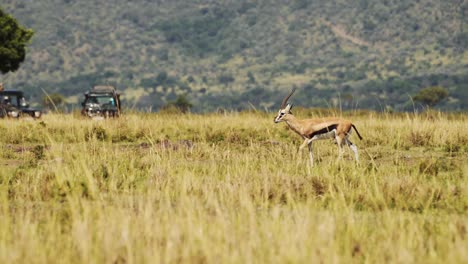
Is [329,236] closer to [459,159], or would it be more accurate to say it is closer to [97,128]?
[459,159]

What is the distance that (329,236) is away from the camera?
7.84 metres

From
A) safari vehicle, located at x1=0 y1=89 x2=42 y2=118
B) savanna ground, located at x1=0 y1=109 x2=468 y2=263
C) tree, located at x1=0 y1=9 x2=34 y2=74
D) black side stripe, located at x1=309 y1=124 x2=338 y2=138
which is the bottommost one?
safari vehicle, located at x1=0 y1=89 x2=42 y2=118

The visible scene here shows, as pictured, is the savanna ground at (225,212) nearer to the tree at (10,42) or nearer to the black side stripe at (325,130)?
the black side stripe at (325,130)

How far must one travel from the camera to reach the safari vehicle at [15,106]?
3594cm

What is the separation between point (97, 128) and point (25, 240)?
15.1 meters

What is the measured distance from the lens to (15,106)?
37.7m

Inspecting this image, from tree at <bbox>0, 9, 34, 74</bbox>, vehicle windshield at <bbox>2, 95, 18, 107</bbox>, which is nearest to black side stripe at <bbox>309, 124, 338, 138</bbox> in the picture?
vehicle windshield at <bbox>2, 95, 18, 107</bbox>

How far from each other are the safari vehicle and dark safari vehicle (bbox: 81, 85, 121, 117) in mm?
3740

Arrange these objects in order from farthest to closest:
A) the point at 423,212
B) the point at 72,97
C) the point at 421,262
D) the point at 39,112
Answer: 1. the point at 72,97
2. the point at 39,112
3. the point at 423,212
4. the point at 421,262

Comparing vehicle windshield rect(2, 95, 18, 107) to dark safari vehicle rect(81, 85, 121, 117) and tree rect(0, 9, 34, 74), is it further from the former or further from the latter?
tree rect(0, 9, 34, 74)

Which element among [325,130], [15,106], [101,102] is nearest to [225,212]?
[325,130]

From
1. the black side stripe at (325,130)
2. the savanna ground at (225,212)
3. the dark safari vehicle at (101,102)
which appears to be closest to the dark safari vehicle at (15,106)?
the dark safari vehicle at (101,102)

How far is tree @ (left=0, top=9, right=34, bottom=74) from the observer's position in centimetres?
5534

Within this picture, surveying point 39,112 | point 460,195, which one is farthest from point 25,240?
point 39,112
